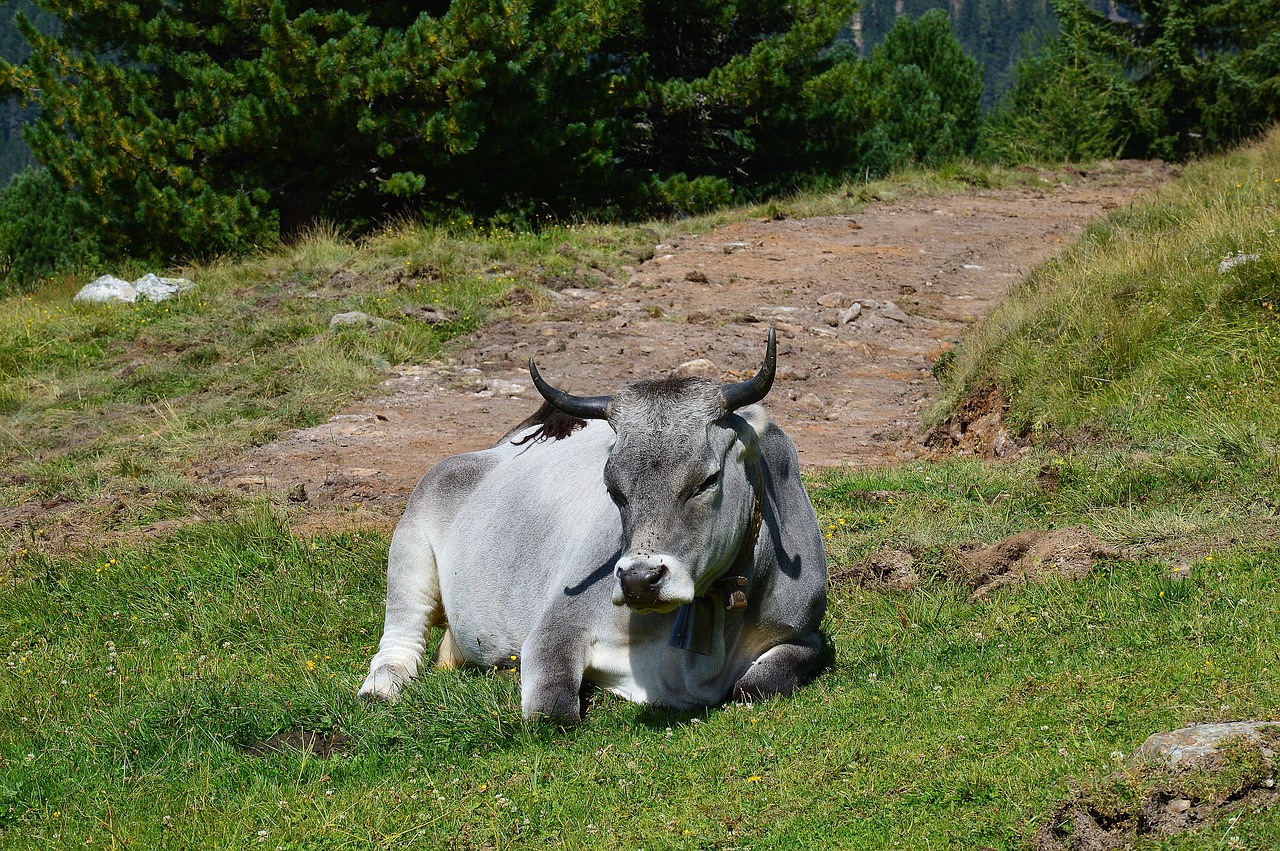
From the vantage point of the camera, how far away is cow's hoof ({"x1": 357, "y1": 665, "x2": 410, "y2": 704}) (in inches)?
236


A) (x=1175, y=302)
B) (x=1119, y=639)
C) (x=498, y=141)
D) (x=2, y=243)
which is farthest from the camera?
(x=2, y=243)

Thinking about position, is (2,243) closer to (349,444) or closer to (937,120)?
(349,444)

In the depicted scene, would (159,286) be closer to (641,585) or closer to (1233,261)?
(1233,261)

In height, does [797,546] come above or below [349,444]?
above

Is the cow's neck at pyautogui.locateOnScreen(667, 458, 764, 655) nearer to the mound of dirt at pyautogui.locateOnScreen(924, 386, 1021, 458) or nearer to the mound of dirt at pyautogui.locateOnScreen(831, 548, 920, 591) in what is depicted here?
the mound of dirt at pyautogui.locateOnScreen(831, 548, 920, 591)

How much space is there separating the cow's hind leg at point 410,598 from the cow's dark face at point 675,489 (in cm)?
208

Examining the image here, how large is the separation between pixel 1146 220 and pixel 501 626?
10053mm

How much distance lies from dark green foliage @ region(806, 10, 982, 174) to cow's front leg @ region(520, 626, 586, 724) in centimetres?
2015

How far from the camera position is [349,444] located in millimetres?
11242

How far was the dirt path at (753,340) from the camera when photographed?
10914 mm

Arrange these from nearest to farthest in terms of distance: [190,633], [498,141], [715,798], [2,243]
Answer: [715,798]
[190,633]
[498,141]
[2,243]

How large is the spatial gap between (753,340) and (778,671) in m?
8.83

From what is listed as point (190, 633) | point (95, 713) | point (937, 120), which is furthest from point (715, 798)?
point (937, 120)

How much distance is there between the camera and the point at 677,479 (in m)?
5.05
